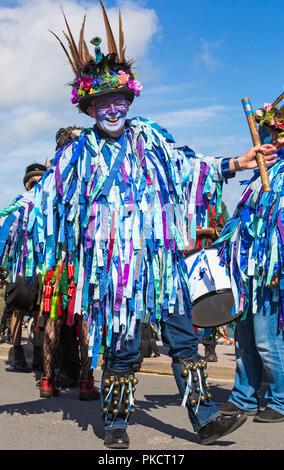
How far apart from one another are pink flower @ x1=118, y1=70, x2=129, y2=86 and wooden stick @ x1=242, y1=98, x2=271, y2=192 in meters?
0.74

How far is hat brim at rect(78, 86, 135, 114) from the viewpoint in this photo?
393 cm

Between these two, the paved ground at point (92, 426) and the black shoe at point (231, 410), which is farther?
the black shoe at point (231, 410)

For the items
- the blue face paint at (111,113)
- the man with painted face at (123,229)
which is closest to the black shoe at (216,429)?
the man with painted face at (123,229)

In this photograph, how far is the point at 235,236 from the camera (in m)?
4.77

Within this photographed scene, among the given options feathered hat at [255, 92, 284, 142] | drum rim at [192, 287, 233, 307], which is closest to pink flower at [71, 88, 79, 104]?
feathered hat at [255, 92, 284, 142]

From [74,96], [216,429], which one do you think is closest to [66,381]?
[216,429]

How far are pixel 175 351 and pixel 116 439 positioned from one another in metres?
0.59

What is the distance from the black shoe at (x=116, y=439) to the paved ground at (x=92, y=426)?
51 mm

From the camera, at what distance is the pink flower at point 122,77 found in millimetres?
3988

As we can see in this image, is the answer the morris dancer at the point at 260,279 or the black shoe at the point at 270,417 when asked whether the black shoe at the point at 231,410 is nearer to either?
the morris dancer at the point at 260,279

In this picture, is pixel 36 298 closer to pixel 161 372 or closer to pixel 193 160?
pixel 161 372

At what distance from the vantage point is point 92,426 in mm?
4336

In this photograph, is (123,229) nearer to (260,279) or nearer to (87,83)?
(87,83)

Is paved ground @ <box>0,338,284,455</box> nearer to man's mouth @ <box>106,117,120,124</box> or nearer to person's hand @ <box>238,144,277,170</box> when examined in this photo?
person's hand @ <box>238,144,277,170</box>
